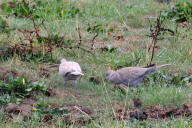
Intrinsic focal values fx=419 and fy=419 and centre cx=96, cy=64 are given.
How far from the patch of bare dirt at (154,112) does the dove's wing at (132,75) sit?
859mm

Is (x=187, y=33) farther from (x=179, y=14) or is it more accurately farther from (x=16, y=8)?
(x=16, y=8)

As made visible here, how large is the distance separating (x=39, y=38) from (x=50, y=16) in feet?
6.20

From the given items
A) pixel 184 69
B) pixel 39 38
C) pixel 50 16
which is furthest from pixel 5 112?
pixel 50 16

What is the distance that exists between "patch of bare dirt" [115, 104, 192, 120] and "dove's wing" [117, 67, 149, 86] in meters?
0.86

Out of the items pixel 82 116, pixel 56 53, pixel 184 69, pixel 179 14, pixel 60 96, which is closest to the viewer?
pixel 82 116

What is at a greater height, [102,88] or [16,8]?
[16,8]

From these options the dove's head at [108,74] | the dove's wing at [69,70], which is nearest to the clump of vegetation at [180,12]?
the dove's head at [108,74]

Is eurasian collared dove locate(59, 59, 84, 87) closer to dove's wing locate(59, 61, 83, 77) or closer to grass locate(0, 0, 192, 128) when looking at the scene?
dove's wing locate(59, 61, 83, 77)

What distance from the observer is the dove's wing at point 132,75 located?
650 cm

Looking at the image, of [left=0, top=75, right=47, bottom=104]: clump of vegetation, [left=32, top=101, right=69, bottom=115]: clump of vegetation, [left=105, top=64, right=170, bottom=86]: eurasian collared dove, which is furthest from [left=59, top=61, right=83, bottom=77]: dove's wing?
[left=32, top=101, right=69, bottom=115]: clump of vegetation

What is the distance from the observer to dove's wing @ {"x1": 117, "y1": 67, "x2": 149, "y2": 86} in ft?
21.3

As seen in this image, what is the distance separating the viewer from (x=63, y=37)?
8.09 metres

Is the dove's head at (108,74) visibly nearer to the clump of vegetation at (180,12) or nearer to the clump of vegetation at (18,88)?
the clump of vegetation at (18,88)

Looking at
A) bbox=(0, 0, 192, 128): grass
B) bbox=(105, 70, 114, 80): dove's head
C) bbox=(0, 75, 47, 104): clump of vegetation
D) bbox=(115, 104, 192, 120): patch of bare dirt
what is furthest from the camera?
bbox=(105, 70, 114, 80): dove's head
